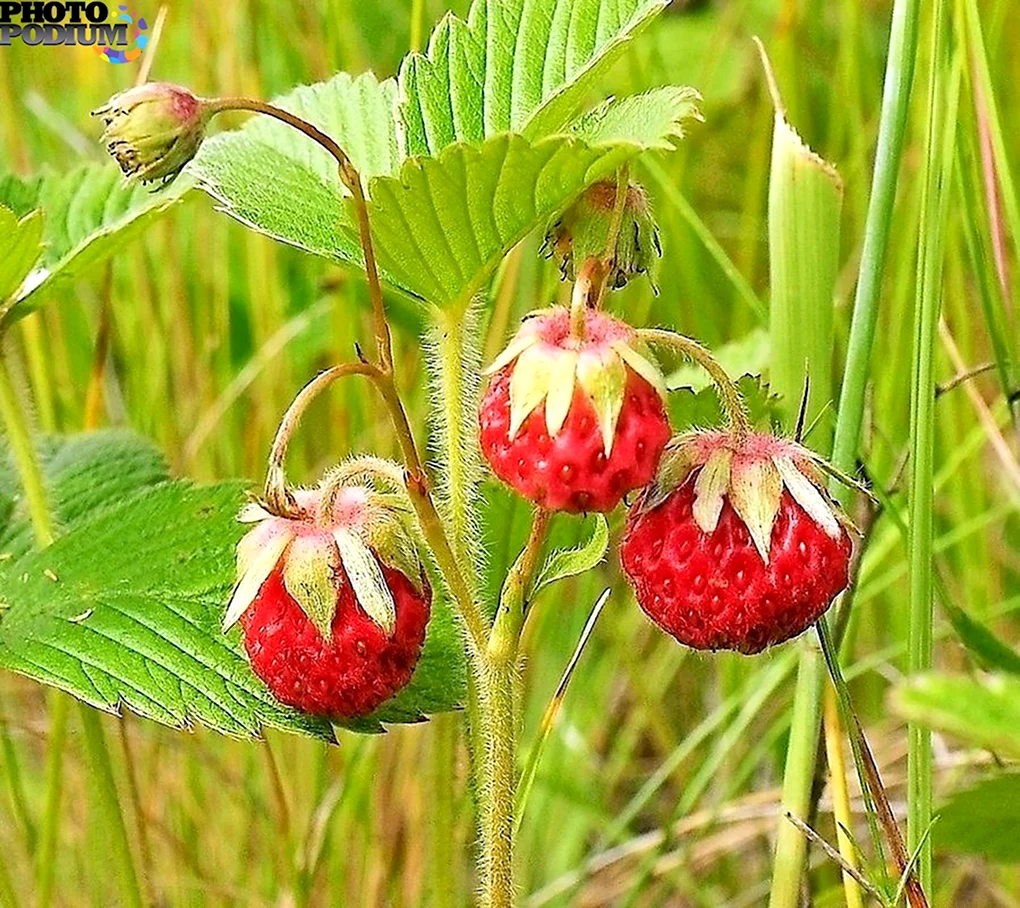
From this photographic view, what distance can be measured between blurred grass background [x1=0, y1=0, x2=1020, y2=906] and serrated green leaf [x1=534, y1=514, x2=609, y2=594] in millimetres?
315

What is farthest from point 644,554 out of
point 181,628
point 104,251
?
point 104,251

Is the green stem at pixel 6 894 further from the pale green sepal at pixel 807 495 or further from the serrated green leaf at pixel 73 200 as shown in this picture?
the pale green sepal at pixel 807 495

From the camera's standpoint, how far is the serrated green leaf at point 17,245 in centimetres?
76

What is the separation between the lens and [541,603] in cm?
131

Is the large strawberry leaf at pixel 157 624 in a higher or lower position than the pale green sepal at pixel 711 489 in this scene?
lower

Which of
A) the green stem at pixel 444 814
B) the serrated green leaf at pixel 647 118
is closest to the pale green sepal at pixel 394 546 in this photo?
the serrated green leaf at pixel 647 118

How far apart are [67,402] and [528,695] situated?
0.60 metres

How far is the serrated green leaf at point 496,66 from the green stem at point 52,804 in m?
0.49

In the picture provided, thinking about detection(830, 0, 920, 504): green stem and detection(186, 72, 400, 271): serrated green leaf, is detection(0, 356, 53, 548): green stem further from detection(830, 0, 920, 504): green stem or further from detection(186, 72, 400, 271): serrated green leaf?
detection(830, 0, 920, 504): green stem

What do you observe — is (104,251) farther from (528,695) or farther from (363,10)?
(363,10)

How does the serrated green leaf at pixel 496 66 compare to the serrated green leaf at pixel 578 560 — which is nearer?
the serrated green leaf at pixel 578 560

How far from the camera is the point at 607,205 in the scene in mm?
657

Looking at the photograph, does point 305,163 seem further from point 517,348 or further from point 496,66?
point 517,348

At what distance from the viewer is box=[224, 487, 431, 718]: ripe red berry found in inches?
24.9
